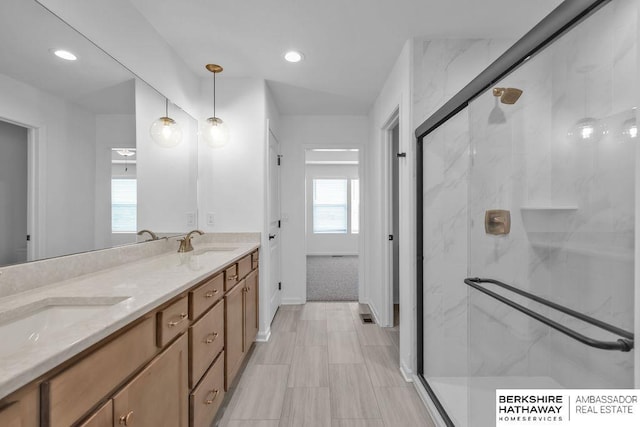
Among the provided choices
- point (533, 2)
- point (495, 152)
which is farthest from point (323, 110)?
point (495, 152)

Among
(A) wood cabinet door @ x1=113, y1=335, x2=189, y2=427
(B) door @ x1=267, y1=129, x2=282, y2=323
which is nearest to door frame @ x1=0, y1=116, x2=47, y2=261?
(A) wood cabinet door @ x1=113, y1=335, x2=189, y2=427

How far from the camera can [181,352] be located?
1.22 meters

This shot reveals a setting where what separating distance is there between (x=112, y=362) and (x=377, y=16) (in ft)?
7.31

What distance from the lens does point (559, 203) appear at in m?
1.40

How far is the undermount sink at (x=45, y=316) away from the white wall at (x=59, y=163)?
345mm

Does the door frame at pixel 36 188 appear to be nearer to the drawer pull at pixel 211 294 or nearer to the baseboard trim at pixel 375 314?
the drawer pull at pixel 211 294

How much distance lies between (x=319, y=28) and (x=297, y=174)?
1.87m

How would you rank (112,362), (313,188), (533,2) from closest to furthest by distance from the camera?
(112,362) → (533,2) → (313,188)

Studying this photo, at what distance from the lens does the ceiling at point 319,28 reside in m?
1.79

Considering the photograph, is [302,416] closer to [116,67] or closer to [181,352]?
[181,352]

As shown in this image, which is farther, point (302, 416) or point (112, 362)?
point (302, 416)

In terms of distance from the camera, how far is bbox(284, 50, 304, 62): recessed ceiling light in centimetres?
231

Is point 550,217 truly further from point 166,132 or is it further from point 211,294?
point 166,132

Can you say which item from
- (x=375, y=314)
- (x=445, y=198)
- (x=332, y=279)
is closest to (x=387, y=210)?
(x=445, y=198)
